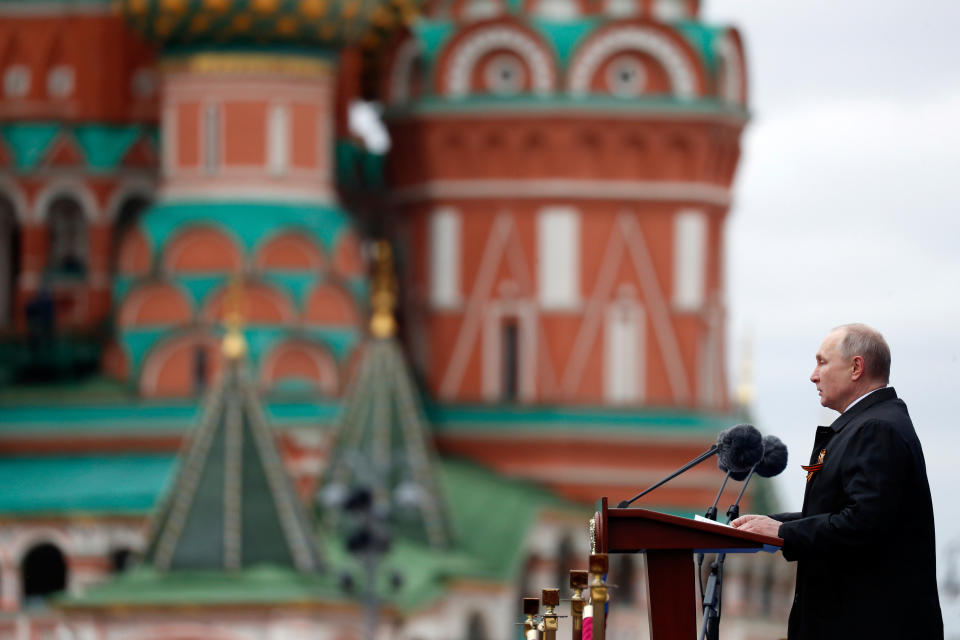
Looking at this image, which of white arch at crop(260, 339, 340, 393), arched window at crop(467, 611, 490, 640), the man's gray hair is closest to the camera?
the man's gray hair

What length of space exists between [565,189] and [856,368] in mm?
27122

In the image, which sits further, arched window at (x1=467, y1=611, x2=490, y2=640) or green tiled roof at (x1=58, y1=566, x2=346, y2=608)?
arched window at (x1=467, y1=611, x2=490, y2=640)

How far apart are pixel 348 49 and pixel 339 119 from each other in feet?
2.93

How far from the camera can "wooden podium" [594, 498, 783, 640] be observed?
7734mm

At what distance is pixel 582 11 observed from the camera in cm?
3503

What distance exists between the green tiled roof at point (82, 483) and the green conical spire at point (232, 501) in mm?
1947

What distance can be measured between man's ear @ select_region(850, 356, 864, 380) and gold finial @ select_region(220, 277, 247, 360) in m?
21.7

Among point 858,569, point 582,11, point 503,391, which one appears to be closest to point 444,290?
point 503,391

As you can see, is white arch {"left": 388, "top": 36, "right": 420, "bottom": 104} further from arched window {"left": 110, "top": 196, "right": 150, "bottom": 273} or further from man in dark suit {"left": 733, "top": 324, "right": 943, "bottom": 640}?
man in dark suit {"left": 733, "top": 324, "right": 943, "bottom": 640}

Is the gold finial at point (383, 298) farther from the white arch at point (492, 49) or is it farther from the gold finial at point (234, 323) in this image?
the white arch at point (492, 49)

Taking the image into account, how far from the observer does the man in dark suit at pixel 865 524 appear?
7.73 meters

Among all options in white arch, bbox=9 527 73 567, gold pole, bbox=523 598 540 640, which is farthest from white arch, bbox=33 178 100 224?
gold pole, bbox=523 598 540 640

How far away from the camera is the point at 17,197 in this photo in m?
34.3

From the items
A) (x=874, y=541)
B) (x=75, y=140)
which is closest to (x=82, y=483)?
(x=75, y=140)
